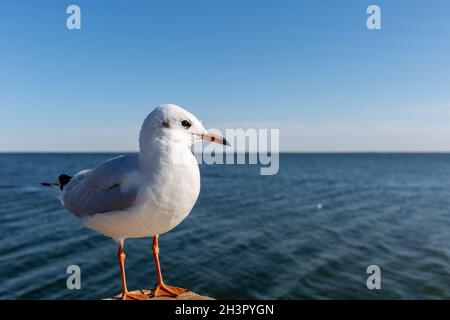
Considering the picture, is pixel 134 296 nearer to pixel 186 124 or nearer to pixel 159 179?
pixel 159 179

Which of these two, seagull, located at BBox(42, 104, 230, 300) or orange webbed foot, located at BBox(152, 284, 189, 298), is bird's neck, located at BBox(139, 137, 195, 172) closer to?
seagull, located at BBox(42, 104, 230, 300)

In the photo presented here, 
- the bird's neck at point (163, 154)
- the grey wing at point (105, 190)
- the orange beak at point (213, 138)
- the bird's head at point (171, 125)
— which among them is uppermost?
the bird's head at point (171, 125)

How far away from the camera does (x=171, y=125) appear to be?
4086mm

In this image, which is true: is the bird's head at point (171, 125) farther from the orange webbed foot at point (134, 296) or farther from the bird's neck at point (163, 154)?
the orange webbed foot at point (134, 296)

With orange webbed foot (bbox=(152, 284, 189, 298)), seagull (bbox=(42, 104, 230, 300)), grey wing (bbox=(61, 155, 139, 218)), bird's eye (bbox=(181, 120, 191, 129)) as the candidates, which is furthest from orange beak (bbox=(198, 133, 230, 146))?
orange webbed foot (bbox=(152, 284, 189, 298))

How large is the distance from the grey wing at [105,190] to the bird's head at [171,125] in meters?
0.61

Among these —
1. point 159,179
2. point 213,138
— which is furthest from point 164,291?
point 213,138

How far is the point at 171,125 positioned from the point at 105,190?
151 cm

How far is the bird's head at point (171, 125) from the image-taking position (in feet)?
13.3

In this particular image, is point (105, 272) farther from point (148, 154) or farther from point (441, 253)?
point (441, 253)

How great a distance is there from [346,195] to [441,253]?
2903cm

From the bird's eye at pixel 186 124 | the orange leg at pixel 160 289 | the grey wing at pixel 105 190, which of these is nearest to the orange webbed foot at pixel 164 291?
the orange leg at pixel 160 289

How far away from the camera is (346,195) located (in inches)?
2149
